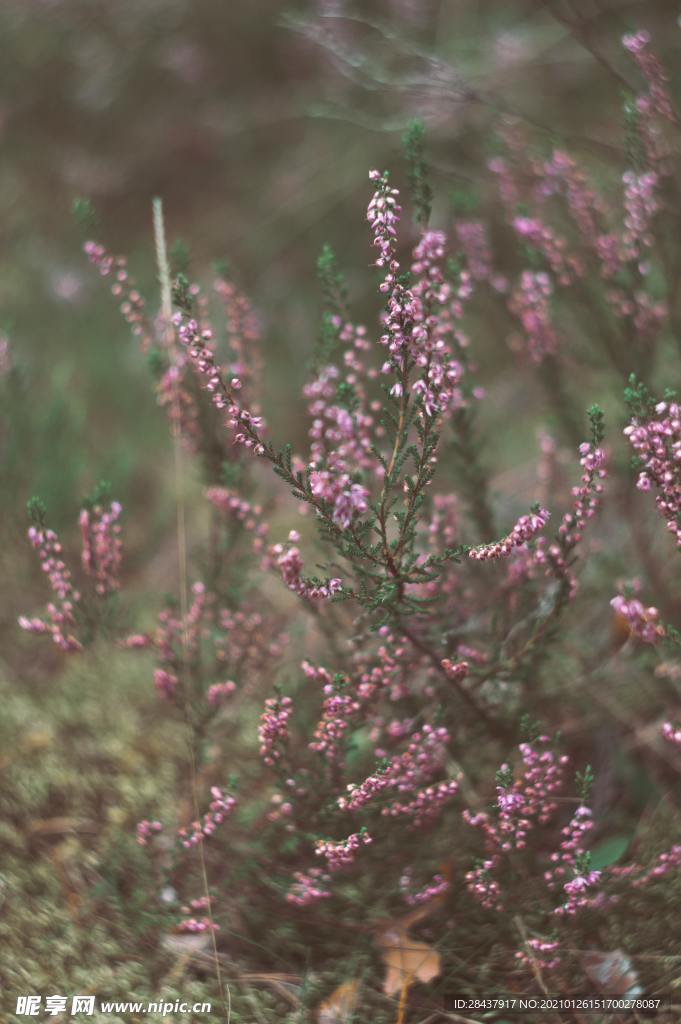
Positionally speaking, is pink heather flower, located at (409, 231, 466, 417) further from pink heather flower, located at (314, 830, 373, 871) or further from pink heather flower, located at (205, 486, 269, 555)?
pink heather flower, located at (314, 830, 373, 871)

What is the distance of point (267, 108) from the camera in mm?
4273

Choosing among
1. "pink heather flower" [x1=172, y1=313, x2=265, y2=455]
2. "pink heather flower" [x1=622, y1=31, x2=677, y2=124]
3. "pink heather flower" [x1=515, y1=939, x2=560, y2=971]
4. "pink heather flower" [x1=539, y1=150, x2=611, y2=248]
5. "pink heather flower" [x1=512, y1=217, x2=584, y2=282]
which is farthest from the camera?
"pink heather flower" [x1=539, y1=150, x2=611, y2=248]

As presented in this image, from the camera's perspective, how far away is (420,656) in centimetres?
175

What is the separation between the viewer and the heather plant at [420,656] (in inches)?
56.7

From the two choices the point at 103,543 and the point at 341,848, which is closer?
the point at 341,848

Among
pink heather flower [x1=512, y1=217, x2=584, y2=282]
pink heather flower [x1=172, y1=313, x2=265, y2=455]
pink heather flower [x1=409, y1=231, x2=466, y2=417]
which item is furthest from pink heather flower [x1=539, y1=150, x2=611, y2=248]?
pink heather flower [x1=172, y1=313, x2=265, y2=455]

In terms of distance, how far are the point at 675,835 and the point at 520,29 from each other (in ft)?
11.4

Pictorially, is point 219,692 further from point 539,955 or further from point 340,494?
point 539,955

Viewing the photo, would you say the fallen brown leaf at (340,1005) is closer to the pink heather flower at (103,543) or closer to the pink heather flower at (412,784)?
the pink heather flower at (412,784)

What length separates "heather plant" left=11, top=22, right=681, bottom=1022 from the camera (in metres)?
1.44

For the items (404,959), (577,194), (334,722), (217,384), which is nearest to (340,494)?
(217,384)

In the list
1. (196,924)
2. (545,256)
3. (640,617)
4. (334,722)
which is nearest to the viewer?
(640,617)

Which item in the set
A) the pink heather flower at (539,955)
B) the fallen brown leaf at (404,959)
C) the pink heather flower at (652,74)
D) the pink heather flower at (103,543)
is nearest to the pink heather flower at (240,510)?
the pink heather flower at (103,543)

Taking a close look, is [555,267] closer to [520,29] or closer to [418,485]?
[418,485]
